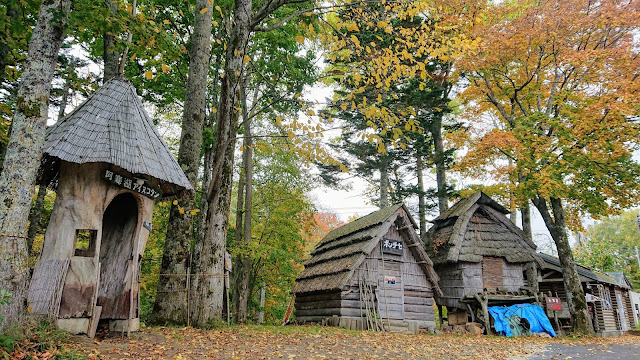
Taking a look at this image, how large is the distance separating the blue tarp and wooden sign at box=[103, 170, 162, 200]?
1700 cm

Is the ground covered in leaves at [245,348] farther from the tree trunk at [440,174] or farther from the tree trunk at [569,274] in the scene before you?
the tree trunk at [440,174]

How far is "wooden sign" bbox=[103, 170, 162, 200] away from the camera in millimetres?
7757

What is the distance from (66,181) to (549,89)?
2288 centimetres

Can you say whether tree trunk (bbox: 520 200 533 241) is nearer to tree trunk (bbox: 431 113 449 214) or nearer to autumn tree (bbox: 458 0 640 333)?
autumn tree (bbox: 458 0 640 333)

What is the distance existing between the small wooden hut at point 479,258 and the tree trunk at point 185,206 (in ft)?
46.9

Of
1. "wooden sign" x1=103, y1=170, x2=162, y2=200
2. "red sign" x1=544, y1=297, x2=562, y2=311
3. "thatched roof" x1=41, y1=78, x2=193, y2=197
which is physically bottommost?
"red sign" x1=544, y1=297, x2=562, y2=311

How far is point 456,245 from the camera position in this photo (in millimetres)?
20469

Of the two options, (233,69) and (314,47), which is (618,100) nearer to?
(314,47)

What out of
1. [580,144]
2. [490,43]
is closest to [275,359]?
[580,144]

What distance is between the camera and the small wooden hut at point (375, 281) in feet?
55.1

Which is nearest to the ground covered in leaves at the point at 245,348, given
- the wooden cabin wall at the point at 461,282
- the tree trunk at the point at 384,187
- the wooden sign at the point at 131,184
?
the wooden sign at the point at 131,184

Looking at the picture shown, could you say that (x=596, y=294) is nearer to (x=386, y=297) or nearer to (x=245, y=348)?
(x=386, y=297)

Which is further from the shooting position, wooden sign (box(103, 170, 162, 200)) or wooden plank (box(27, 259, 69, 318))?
wooden sign (box(103, 170, 162, 200))

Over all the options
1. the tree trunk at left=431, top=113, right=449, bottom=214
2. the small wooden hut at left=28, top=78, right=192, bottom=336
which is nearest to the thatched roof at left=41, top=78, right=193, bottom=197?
the small wooden hut at left=28, top=78, right=192, bottom=336
